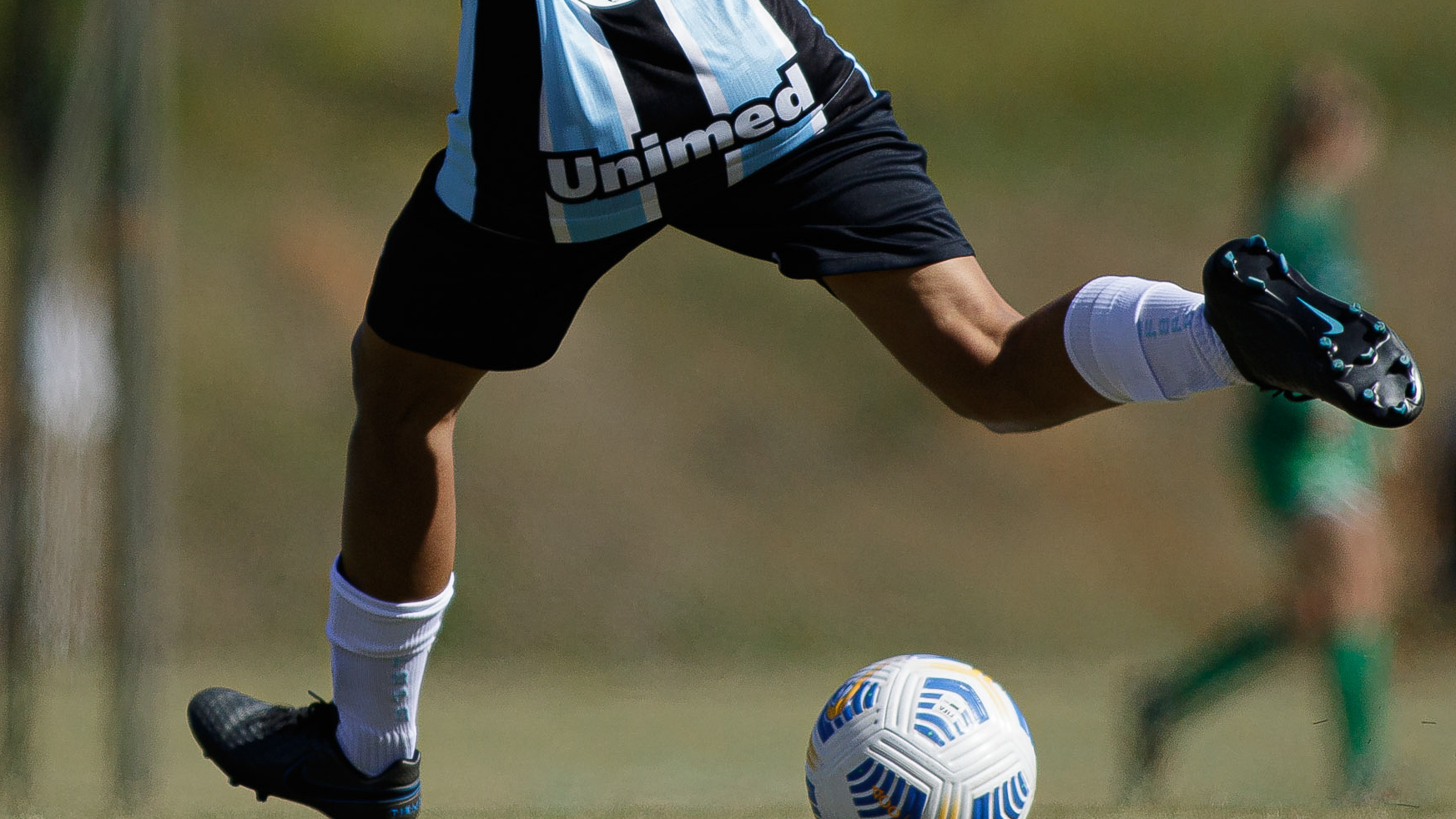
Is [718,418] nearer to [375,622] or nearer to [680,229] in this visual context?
[375,622]

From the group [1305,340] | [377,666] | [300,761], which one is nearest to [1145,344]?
[1305,340]

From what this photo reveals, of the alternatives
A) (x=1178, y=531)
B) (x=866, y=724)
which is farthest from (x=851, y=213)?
(x=1178, y=531)

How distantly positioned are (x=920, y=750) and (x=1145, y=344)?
2.65 ft

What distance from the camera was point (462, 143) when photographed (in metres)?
2.63

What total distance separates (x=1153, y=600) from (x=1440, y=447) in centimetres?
184

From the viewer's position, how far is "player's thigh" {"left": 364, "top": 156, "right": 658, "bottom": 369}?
2.68m

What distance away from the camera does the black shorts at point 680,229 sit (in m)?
2.67

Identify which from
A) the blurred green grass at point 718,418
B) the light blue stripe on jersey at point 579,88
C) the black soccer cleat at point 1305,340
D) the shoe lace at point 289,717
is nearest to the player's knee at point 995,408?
the black soccer cleat at point 1305,340

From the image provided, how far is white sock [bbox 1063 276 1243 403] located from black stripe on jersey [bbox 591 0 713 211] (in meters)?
0.69

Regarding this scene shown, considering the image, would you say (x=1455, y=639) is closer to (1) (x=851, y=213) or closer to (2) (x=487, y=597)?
(2) (x=487, y=597)

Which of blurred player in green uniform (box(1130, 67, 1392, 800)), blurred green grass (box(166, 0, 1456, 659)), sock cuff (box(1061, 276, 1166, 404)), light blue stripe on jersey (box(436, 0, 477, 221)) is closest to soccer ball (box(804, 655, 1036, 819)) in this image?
A: sock cuff (box(1061, 276, 1166, 404))

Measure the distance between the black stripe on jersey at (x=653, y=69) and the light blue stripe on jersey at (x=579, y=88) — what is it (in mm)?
16

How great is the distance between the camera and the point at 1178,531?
9.51 m

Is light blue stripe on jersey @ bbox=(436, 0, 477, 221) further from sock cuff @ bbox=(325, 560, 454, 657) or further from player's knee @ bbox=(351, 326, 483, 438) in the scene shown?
sock cuff @ bbox=(325, 560, 454, 657)
